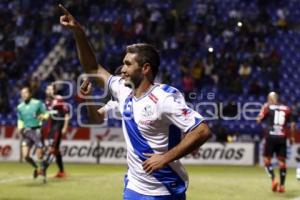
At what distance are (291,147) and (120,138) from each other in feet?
19.0

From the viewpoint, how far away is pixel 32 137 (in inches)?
642

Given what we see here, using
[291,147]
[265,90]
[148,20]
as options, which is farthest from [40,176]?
[148,20]

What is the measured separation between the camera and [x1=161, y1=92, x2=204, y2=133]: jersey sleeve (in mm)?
5156

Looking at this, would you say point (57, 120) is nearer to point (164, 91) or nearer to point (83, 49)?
point (83, 49)

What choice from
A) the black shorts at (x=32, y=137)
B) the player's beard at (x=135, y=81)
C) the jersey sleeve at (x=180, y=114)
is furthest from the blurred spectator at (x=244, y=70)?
the jersey sleeve at (x=180, y=114)

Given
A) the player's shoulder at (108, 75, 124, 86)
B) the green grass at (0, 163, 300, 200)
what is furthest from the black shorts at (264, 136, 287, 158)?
the player's shoulder at (108, 75, 124, 86)

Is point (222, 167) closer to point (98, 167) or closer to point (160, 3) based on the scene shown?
point (98, 167)

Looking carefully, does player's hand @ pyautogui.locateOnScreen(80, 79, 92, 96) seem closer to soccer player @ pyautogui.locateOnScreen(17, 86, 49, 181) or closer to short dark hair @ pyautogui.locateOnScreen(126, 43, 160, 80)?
short dark hair @ pyautogui.locateOnScreen(126, 43, 160, 80)

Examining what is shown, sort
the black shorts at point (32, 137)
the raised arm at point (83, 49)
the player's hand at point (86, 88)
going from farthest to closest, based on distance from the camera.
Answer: the black shorts at point (32, 137) < the player's hand at point (86, 88) < the raised arm at point (83, 49)

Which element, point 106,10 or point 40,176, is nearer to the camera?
point 40,176

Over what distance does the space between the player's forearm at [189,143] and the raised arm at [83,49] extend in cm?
116

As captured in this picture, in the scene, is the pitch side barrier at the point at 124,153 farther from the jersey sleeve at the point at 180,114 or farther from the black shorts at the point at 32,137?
the jersey sleeve at the point at 180,114

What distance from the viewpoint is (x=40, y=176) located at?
1703cm

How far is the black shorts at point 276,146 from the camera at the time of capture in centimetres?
1527
